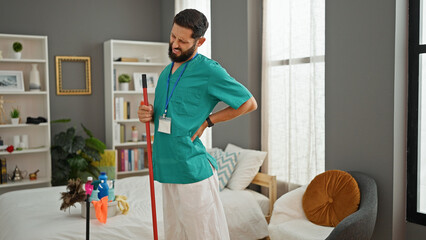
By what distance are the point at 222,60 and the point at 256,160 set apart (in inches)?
50.1

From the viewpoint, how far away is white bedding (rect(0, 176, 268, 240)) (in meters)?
2.70

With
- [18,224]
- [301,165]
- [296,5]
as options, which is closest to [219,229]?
[18,224]

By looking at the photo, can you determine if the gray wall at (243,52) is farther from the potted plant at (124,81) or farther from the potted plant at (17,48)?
the potted plant at (17,48)

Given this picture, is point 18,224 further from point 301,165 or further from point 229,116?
point 301,165

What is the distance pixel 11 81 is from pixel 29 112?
442 mm

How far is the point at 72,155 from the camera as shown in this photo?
5.03m

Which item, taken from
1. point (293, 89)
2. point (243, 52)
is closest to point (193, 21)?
point (293, 89)

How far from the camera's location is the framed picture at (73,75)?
5406mm

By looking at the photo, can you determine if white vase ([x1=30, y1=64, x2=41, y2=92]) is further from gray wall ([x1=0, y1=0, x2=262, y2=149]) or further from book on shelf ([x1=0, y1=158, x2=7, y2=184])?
book on shelf ([x1=0, y1=158, x2=7, y2=184])

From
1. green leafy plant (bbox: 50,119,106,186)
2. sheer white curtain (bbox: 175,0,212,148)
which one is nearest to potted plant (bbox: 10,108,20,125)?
green leafy plant (bbox: 50,119,106,186)

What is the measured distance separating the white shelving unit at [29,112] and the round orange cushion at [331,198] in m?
3.32

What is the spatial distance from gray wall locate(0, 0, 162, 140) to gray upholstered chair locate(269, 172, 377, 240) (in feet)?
11.0

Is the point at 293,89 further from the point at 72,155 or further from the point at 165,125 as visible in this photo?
the point at 72,155

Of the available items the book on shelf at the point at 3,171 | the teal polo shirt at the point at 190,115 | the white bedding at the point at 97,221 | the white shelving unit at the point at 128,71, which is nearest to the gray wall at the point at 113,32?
the white shelving unit at the point at 128,71
